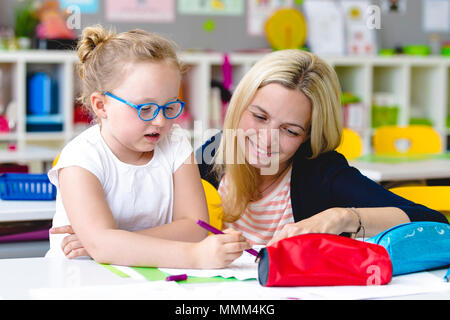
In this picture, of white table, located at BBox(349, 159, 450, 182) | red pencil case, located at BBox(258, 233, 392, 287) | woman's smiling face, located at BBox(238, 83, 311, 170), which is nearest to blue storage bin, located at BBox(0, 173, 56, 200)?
woman's smiling face, located at BBox(238, 83, 311, 170)

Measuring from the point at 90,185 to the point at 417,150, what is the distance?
272 centimetres

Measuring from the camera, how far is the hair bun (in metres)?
1.41

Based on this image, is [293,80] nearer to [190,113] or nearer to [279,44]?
[190,113]

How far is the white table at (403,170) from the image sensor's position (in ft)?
8.38

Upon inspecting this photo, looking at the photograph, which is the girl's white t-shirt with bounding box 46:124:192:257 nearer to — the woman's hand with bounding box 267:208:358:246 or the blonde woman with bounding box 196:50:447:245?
the blonde woman with bounding box 196:50:447:245

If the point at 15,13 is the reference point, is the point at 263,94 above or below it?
below

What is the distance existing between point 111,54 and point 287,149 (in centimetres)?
48

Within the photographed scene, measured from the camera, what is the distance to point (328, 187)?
1.58 meters

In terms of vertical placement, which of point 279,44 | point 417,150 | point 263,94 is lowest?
point 417,150

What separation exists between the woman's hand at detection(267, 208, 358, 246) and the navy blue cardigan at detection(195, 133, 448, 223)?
0.70 ft

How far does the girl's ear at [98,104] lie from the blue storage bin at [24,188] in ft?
1.66

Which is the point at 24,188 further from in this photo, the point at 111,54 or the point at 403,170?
the point at 403,170
